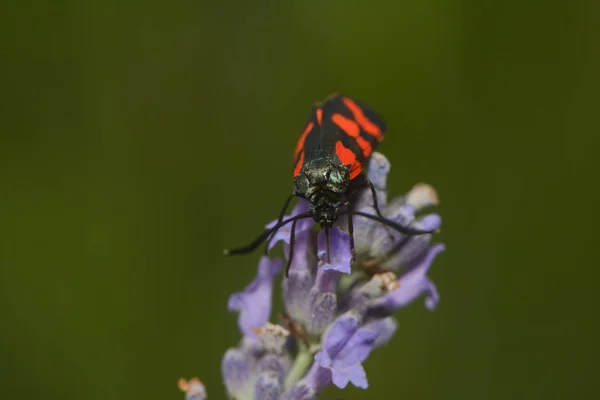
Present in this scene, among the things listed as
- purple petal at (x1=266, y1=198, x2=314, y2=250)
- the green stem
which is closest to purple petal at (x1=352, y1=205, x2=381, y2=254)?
purple petal at (x1=266, y1=198, x2=314, y2=250)

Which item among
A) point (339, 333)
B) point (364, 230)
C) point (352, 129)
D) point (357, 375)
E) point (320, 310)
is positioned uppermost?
point (352, 129)

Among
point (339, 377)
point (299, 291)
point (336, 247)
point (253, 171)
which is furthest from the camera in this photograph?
point (253, 171)

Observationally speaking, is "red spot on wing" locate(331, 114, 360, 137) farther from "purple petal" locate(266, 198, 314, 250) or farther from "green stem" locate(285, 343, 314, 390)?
"green stem" locate(285, 343, 314, 390)

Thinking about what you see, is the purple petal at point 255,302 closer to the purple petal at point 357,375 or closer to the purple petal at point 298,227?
the purple petal at point 298,227

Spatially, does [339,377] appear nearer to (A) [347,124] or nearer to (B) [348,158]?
(B) [348,158]

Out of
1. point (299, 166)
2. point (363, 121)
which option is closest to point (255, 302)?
point (299, 166)

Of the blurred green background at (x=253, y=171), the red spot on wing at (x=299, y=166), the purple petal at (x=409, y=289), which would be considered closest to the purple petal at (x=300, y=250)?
the red spot on wing at (x=299, y=166)

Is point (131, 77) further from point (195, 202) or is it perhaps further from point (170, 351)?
point (170, 351)
